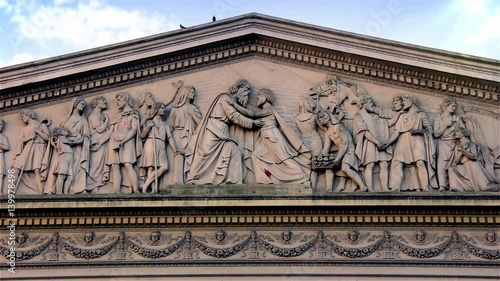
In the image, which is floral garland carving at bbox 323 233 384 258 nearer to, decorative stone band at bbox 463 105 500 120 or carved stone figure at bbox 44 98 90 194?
decorative stone band at bbox 463 105 500 120

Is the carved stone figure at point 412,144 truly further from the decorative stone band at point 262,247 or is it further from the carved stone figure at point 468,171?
the decorative stone band at point 262,247

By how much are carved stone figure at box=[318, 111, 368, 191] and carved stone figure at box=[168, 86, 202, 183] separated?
246 cm

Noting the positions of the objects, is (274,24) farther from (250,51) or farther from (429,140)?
(429,140)

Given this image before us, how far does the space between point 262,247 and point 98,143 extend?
3860 millimetres

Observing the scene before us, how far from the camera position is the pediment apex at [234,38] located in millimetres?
18922

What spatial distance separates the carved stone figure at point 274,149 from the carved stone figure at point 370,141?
1.11m

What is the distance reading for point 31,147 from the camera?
61.7ft

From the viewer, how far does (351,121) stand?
18812 mm

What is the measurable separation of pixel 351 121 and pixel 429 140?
1.54 metres

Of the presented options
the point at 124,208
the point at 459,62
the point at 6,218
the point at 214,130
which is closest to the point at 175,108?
the point at 214,130

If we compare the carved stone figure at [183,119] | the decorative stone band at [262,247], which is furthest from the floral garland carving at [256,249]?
the carved stone figure at [183,119]

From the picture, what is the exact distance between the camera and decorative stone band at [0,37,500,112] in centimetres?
1906

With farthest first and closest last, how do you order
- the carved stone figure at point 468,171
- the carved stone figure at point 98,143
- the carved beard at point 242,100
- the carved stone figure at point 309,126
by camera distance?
1. the carved beard at point 242,100
2. the carved stone figure at point 309,126
3. the carved stone figure at point 98,143
4. the carved stone figure at point 468,171

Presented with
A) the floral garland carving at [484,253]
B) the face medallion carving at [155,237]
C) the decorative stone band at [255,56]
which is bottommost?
the floral garland carving at [484,253]
